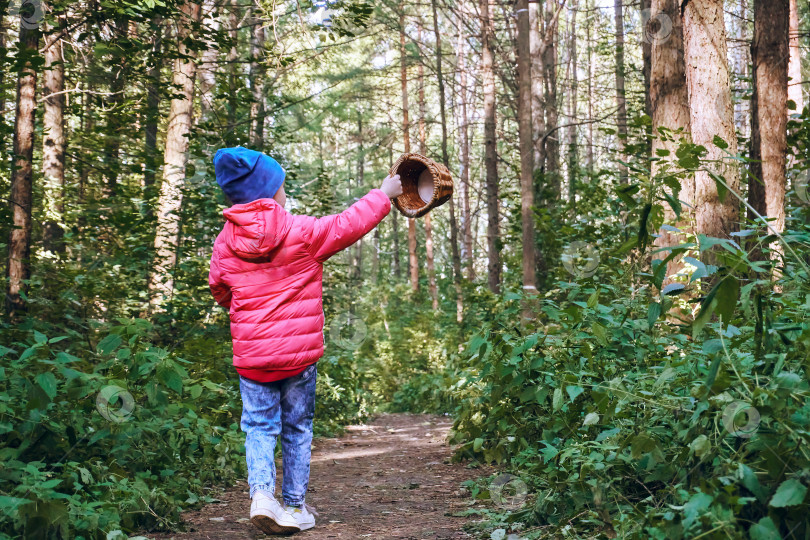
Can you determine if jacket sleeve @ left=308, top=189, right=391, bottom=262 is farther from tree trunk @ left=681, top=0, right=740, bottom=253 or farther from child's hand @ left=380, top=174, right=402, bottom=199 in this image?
tree trunk @ left=681, top=0, right=740, bottom=253

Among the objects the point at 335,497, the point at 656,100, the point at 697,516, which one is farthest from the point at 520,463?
the point at 656,100

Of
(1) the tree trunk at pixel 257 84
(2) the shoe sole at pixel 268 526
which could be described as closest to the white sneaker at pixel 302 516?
(2) the shoe sole at pixel 268 526

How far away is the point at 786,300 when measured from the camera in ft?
11.5

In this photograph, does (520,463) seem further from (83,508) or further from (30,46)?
(30,46)

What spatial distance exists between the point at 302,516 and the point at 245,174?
2.05 meters

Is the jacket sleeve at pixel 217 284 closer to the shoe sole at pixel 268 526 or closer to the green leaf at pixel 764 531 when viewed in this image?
the shoe sole at pixel 268 526

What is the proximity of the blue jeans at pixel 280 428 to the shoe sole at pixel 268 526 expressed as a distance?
0.16 metres

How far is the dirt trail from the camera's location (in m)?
3.90

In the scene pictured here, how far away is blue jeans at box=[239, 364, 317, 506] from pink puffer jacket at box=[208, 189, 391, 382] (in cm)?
12

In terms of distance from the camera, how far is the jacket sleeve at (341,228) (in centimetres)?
391

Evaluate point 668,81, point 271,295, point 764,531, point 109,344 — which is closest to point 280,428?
point 271,295

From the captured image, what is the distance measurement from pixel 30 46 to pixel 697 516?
6974 mm

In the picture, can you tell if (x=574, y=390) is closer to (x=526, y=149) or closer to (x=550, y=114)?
(x=526, y=149)

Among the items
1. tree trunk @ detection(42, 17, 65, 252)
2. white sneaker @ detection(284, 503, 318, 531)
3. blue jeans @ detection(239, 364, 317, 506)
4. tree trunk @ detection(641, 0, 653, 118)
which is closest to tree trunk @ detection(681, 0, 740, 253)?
tree trunk @ detection(641, 0, 653, 118)
